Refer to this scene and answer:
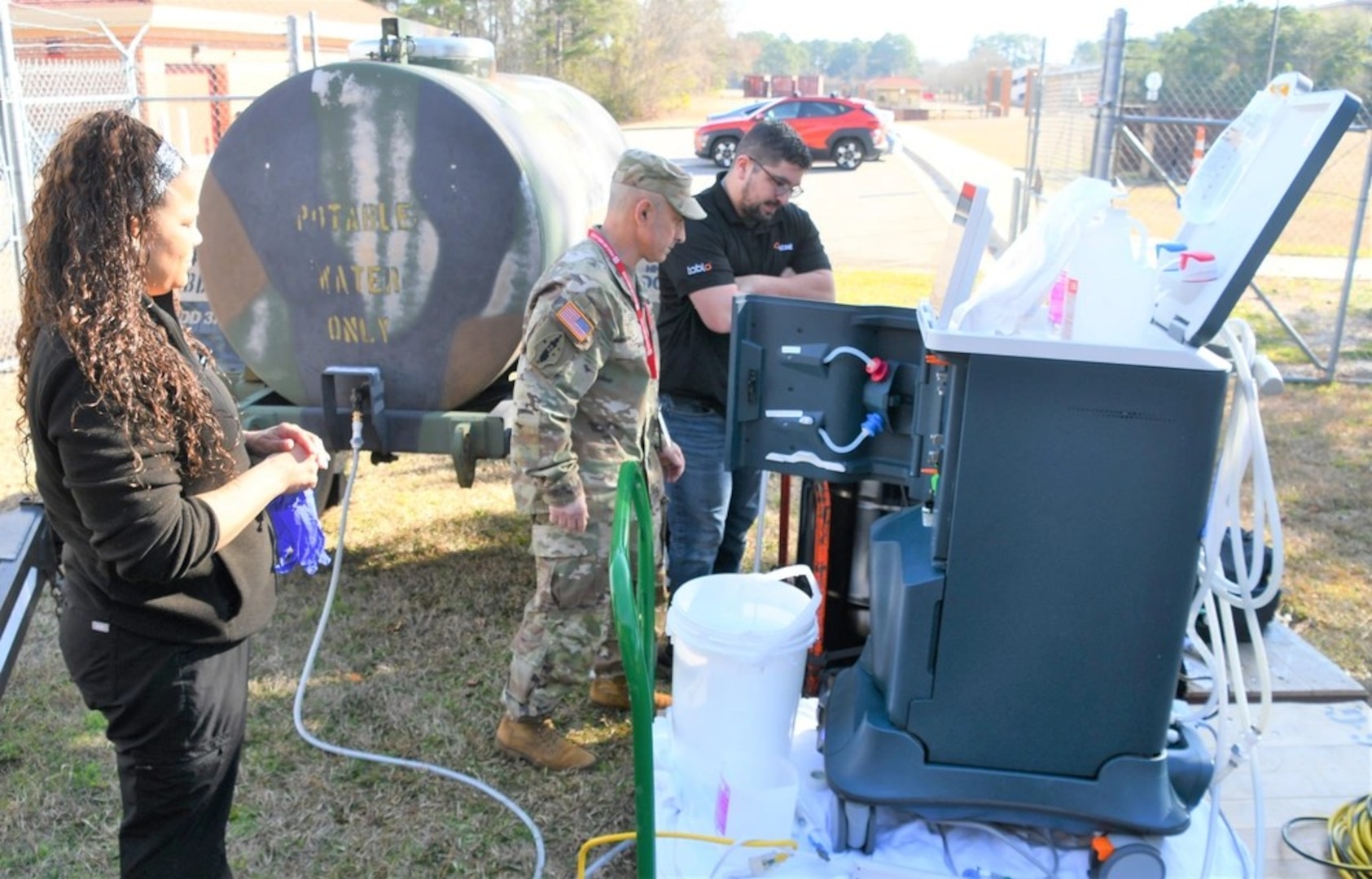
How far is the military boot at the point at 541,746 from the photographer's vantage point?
3.46m

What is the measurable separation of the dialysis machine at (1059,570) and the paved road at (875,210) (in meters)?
7.33

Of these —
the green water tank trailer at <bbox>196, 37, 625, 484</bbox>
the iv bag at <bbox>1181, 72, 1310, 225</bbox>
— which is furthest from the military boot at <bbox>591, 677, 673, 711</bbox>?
the iv bag at <bbox>1181, 72, 1310, 225</bbox>

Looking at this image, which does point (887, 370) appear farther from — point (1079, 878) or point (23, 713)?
point (23, 713)

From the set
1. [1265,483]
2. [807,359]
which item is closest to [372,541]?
[807,359]

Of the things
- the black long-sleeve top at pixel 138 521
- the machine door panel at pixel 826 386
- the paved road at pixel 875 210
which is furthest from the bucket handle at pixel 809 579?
the paved road at pixel 875 210

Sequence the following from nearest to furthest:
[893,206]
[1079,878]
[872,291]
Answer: [1079,878] → [872,291] → [893,206]

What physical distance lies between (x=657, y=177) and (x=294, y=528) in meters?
1.36

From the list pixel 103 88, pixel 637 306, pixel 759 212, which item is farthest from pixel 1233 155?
pixel 103 88

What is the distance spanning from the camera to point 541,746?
3.48 meters

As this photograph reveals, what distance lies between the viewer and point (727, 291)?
12.0ft

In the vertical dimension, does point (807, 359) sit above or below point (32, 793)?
above

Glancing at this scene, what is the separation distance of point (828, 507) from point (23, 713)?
9.04 feet

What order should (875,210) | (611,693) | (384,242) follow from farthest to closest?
(875,210) < (384,242) < (611,693)

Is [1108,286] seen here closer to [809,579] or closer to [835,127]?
[809,579]
